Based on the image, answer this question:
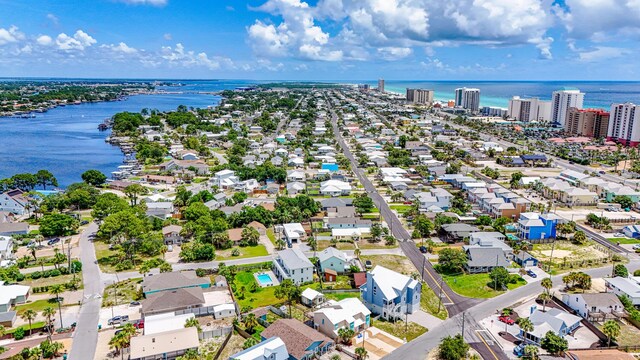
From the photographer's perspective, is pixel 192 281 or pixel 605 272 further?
pixel 605 272

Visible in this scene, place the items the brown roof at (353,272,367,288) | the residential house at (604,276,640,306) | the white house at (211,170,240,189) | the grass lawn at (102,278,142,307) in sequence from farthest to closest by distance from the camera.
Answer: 1. the white house at (211,170,240,189)
2. the brown roof at (353,272,367,288)
3. the grass lawn at (102,278,142,307)
4. the residential house at (604,276,640,306)

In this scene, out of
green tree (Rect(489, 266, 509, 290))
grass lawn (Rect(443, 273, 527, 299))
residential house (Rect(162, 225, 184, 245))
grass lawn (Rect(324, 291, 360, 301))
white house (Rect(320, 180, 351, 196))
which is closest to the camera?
grass lawn (Rect(324, 291, 360, 301))

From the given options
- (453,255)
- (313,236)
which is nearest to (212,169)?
(313,236)

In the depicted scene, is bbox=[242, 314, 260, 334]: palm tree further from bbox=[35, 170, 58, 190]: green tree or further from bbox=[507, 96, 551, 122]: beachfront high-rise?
bbox=[507, 96, 551, 122]: beachfront high-rise

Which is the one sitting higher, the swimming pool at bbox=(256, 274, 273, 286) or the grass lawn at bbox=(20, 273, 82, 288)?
the swimming pool at bbox=(256, 274, 273, 286)

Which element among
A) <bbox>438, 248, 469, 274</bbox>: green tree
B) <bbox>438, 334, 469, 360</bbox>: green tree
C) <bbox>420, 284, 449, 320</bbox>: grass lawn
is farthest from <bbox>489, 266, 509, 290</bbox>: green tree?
<bbox>438, 334, 469, 360</bbox>: green tree

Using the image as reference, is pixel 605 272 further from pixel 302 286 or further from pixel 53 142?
pixel 53 142
